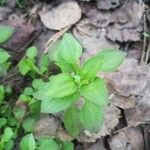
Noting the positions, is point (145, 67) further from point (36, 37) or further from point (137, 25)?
point (36, 37)

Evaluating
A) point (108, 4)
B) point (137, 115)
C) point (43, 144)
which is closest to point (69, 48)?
point (43, 144)

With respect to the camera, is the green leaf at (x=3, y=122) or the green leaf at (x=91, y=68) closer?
the green leaf at (x=91, y=68)

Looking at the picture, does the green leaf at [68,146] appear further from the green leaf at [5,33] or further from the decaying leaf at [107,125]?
the green leaf at [5,33]

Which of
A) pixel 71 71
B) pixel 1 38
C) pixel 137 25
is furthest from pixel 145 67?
pixel 1 38

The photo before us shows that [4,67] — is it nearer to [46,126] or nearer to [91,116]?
[46,126]

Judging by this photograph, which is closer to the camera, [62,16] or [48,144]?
[48,144]

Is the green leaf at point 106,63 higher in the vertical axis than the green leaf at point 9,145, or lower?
higher

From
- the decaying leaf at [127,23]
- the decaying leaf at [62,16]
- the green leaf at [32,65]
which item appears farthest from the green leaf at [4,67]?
the decaying leaf at [127,23]
